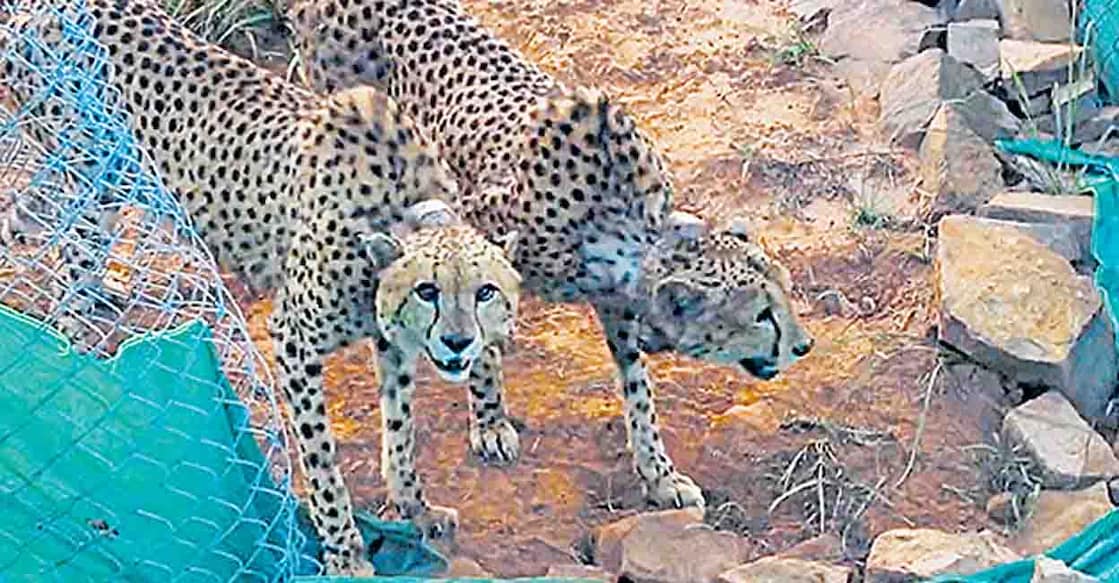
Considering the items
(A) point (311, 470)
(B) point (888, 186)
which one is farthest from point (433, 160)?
(B) point (888, 186)

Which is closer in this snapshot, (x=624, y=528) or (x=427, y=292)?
(x=427, y=292)

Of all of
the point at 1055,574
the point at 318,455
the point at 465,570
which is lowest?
the point at 465,570

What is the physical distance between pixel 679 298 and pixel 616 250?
17 centimetres

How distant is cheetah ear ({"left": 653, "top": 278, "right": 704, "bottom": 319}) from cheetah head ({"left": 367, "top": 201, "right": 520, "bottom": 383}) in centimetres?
41

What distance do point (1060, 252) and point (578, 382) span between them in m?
1.20

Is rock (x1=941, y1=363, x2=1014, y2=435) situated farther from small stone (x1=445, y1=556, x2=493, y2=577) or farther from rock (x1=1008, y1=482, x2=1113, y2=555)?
small stone (x1=445, y1=556, x2=493, y2=577)

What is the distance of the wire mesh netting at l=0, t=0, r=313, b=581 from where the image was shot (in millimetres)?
3752

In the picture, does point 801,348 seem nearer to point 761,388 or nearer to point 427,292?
point 761,388

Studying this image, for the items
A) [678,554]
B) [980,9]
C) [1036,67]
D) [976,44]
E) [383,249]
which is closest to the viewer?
[383,249]

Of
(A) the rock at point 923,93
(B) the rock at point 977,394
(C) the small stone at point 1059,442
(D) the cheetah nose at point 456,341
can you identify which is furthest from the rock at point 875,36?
(D) the cheetah nose at point 456,341

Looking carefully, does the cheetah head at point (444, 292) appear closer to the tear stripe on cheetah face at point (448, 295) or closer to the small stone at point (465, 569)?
the tear stripe on cheetah face at point (448, 295)

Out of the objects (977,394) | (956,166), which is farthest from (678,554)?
(956,166)

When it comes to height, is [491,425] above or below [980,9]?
below

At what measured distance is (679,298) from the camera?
4.25m
